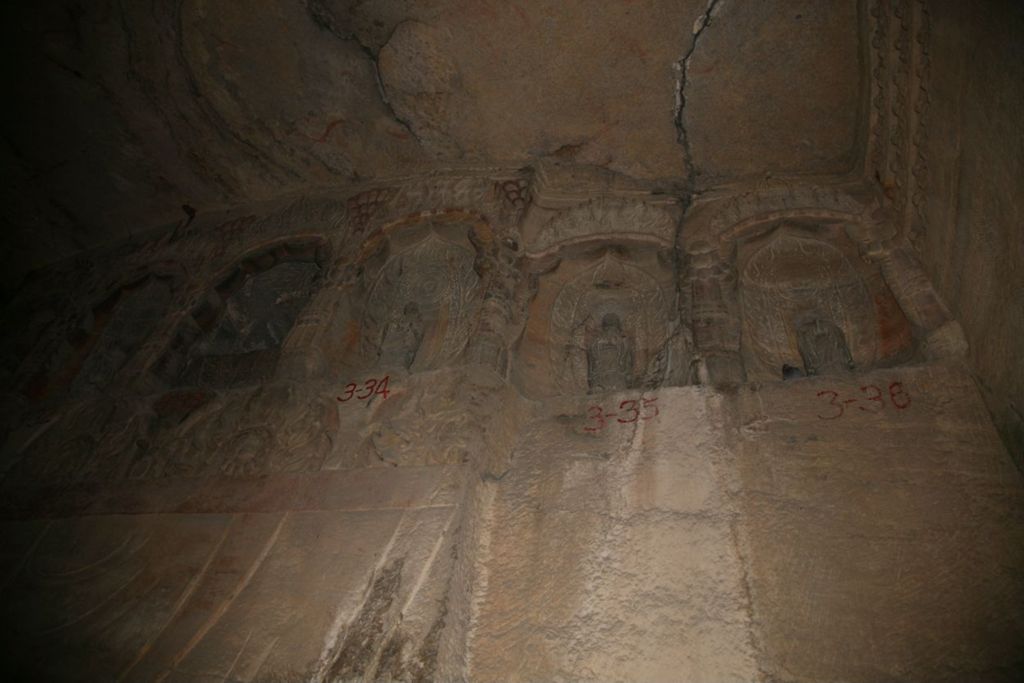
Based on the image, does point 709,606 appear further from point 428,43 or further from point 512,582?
point 428,43

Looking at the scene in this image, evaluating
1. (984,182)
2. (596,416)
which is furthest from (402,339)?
(984,182)

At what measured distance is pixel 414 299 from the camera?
473cm

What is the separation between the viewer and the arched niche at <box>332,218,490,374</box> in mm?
4305

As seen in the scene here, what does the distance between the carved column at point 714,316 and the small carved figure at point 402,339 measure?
6.52 feet

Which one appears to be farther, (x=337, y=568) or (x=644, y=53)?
(x=644, y=53)

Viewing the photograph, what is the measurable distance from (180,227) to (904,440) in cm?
629

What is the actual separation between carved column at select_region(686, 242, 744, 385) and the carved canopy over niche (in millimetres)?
1535

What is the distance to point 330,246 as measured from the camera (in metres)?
5.05

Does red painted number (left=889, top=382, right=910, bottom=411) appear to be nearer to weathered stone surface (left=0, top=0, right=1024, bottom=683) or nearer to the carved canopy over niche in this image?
weathered stone surface (left=0, top=0, right=1024, bottom=683)

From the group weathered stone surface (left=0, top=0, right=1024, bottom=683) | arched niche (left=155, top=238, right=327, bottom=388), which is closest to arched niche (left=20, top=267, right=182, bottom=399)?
weathered stone surface (left=0, top=0, right=1024, bottom=683)

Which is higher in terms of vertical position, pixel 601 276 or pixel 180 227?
pixel 180 227

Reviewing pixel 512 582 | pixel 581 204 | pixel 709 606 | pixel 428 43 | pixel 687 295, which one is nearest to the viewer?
pixel 709 606

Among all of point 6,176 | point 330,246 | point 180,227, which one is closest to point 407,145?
point 330,246

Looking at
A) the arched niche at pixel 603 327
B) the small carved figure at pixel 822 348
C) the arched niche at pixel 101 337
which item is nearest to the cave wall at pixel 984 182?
the small carved figure at pixel 822 348
